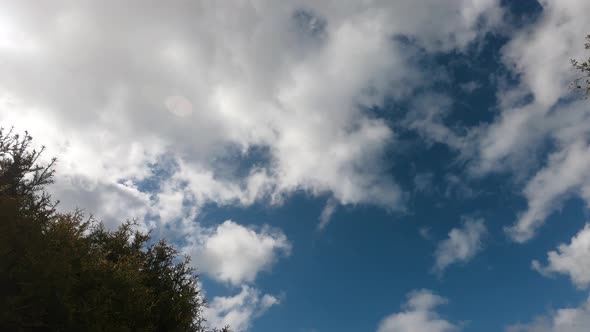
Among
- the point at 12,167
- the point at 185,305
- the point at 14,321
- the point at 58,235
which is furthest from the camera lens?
the point at 185,305

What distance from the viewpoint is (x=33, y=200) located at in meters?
25.5

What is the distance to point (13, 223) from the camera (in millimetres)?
20234

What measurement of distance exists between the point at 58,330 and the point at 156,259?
606 inches

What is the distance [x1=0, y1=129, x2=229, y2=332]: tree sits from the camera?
19328 millimetres

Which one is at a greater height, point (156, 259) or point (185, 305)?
point (156, 259)

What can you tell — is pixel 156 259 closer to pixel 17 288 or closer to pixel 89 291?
pixel 89 291

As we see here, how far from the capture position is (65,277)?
2073cm

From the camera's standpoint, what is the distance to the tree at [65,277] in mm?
19328

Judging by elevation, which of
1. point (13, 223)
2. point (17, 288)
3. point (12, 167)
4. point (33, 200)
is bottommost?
point (17, 288)

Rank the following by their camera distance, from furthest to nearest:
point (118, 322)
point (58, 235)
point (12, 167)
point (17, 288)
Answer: point (12, 167) → point (118, 322) → point (58, 235) → point (17, 288)

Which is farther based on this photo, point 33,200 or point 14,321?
point 33,200

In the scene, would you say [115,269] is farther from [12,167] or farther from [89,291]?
[12,167]

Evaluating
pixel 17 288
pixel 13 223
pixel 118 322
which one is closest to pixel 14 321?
pixel 17 288

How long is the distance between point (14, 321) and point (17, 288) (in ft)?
7.40
